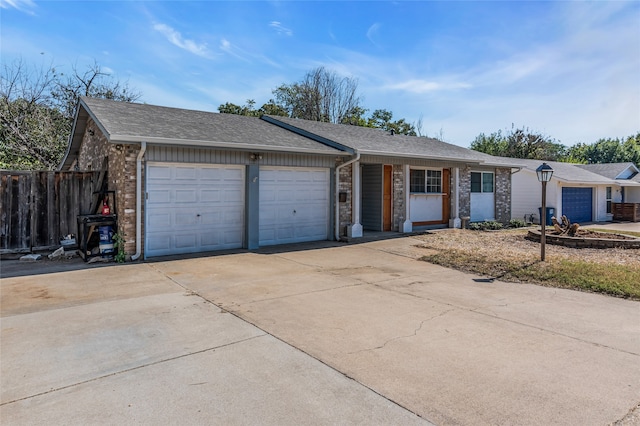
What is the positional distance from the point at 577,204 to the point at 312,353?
73.3 feet

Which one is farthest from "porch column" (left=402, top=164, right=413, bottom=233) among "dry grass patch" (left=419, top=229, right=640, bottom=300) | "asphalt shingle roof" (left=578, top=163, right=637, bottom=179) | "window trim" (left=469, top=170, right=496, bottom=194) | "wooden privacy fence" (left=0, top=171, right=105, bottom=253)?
"asphalt shingle roof" (left=578, top=163, right=637, bottom=179)

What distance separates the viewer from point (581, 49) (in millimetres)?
10906

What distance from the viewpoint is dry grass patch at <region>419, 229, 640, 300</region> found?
6.72 m

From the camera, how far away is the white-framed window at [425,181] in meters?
14.3

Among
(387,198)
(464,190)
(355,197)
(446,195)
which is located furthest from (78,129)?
(464,190)

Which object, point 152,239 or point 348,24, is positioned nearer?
point 152,239

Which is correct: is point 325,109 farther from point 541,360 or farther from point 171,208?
point 541,360

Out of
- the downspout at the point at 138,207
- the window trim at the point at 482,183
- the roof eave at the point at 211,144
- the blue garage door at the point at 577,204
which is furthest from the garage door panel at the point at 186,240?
the blue garage door at the point at 577,204

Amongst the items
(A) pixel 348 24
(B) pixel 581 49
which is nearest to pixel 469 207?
(B) pixel 581 49

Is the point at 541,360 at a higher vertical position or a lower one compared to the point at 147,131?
lower

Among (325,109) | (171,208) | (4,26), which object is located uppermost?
(325,109)

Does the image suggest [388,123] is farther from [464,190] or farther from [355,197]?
[355,197]

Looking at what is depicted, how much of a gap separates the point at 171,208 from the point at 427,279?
→ 237 inches

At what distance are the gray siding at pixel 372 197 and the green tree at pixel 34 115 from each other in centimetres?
1387
